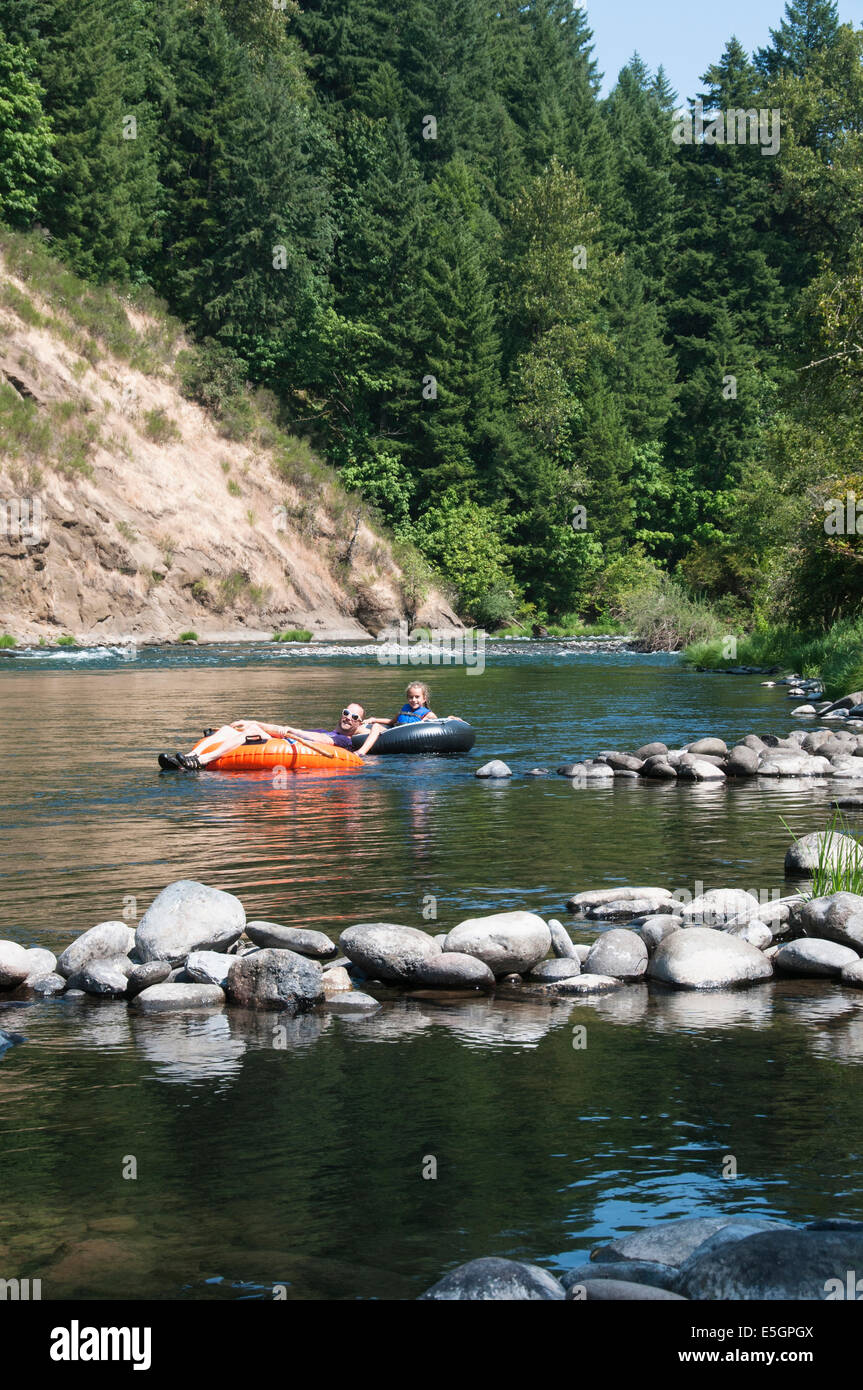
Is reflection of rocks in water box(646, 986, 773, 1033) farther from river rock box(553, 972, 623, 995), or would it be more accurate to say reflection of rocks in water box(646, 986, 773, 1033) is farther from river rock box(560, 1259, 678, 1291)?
river rock box(560, 1259, 678, 1291)

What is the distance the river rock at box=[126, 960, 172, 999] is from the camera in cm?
896

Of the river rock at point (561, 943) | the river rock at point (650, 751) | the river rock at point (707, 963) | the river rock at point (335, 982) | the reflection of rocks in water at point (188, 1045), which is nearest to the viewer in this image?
the reflection of rocks in water at point (188, 1045)

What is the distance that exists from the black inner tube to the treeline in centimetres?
2920

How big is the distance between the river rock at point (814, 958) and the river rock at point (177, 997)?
3466 millimetres

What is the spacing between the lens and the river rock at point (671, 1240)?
5.21 metres

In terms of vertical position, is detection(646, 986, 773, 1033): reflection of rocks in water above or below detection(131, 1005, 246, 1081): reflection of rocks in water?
below

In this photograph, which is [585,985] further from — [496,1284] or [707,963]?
[496,1284]

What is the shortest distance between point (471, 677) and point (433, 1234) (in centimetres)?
3579

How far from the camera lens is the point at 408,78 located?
277ft

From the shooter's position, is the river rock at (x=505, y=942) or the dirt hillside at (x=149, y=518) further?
the dirt hillside at (x=149, y=518)

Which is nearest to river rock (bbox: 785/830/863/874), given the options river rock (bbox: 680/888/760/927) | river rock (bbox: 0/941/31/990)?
river rock (bbox: 680/888/760/927)

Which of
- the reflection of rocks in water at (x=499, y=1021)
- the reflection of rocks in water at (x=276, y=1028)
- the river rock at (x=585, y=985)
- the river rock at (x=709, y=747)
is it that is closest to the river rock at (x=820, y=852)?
the river rock at (x=585, y=985)

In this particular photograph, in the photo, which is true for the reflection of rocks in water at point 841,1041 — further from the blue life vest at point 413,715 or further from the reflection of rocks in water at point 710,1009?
the blue life vest at point 413,715

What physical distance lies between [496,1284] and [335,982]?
14.0 feet
